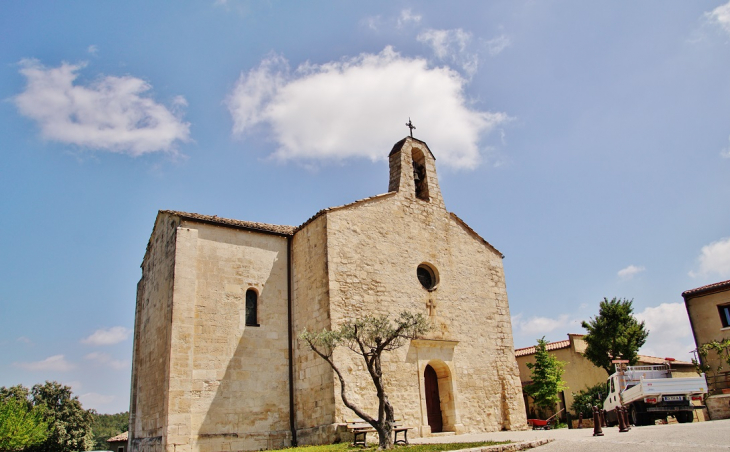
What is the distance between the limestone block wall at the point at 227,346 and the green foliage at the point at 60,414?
40358 mm

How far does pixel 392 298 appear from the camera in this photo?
1748 centimetres

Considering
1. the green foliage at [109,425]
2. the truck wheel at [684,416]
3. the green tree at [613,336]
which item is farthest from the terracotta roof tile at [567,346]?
the green foliage at [109,425]

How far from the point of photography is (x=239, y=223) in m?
18.5

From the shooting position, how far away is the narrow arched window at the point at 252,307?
17578 millimetres

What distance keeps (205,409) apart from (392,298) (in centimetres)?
693

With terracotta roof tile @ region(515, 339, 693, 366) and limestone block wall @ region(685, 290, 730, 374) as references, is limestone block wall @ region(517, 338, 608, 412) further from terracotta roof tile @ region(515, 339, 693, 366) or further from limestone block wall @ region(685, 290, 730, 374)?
limestone block wall @ region(685, 290, 730, 374)

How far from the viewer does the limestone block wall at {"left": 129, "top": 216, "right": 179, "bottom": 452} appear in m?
16.1

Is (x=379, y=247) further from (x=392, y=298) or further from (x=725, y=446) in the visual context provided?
(x=725, y=446)

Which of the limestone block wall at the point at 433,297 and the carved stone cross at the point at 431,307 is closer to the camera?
the limestone block wall at the point at 433,297

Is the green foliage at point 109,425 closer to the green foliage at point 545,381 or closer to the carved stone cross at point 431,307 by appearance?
the green foliage at point 545,381

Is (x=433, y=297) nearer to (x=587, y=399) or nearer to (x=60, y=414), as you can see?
(x=587, y=399)

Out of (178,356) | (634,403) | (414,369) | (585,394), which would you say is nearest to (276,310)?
(178,356)

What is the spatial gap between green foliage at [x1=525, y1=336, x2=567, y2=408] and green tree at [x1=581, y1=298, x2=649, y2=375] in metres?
2.22

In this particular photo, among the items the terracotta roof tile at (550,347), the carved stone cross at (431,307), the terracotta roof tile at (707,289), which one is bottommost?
the terracotta roof tile at (550,347)
